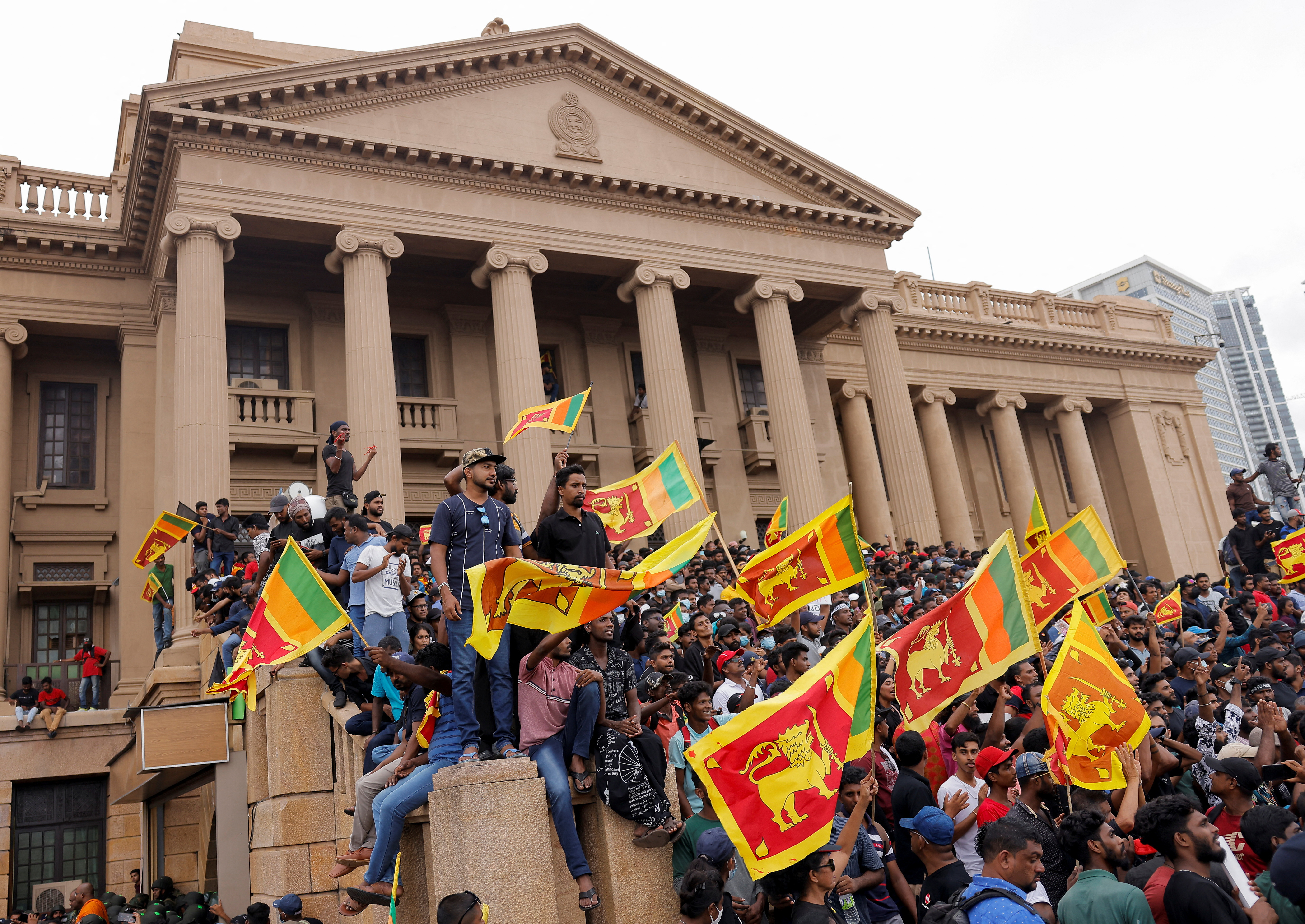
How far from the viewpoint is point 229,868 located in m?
11.1

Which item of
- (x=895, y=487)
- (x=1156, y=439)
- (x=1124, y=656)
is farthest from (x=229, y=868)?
(x=1156, y=439)

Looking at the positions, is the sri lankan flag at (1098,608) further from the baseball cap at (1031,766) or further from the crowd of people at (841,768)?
the baseball cap at (1031,766)

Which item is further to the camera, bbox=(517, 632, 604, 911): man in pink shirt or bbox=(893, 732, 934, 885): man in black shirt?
bbox=(517, 632, 604, 911): man in pink shirt

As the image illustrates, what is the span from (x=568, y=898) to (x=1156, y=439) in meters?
38.0

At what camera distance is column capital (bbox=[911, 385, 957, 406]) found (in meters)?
35.2

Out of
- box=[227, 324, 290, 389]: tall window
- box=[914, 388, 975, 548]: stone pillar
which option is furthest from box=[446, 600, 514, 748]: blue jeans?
box=[914, 388, 975, 548]: stone pillar

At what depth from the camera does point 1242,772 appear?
620 centimetres

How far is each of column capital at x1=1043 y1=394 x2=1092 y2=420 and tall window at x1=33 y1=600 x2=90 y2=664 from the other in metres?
30.7

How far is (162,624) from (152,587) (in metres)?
0.65

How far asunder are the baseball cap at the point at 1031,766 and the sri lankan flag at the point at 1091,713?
0.10 m

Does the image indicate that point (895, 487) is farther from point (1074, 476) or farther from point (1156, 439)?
point (1156, 439)

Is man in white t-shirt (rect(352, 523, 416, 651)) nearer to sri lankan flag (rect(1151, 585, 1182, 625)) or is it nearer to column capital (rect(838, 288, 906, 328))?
sri lankan flag (rect(1151, 585, 1182, 625))

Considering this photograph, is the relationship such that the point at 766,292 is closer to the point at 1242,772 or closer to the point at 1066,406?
the point at 1066,406

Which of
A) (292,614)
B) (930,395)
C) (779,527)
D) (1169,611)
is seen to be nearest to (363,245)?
(779,527)
